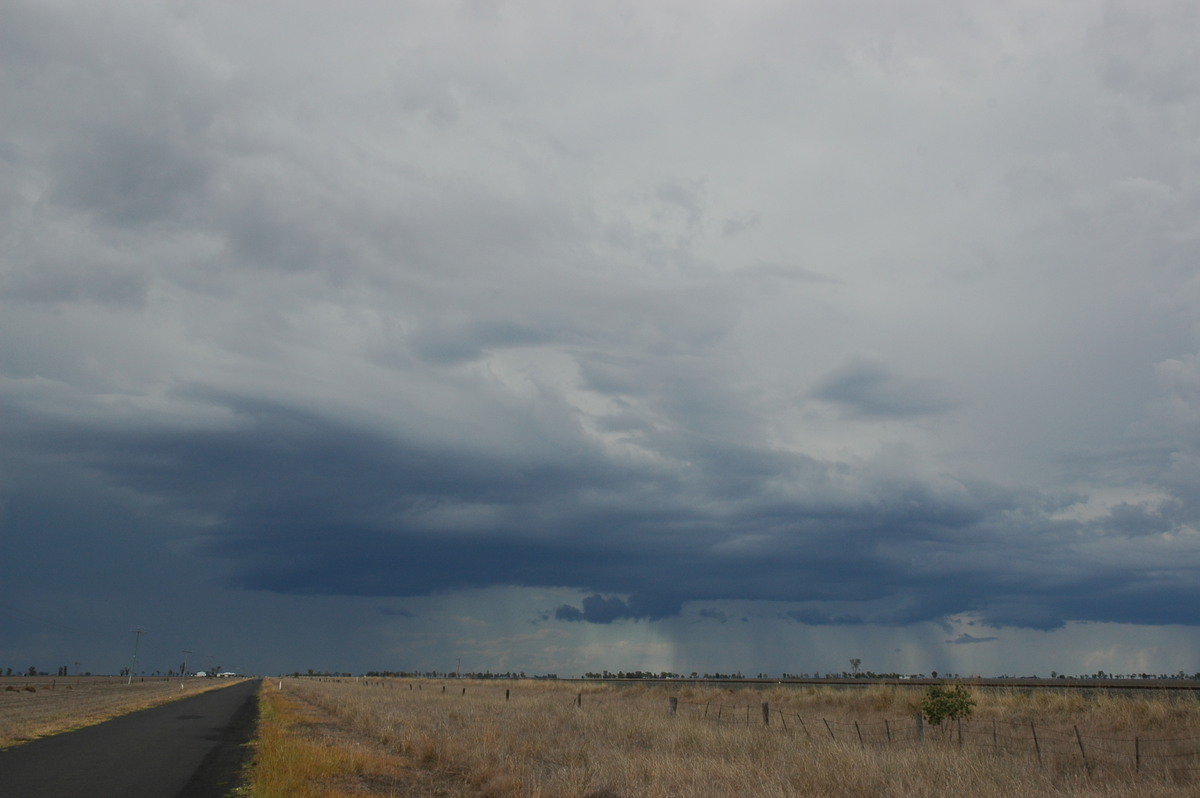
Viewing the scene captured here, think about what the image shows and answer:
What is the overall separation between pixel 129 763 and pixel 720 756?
670 inches

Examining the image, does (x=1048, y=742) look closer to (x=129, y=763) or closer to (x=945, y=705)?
(x=945, y=705)

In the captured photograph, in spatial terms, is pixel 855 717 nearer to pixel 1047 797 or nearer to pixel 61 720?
pixel 1047 797

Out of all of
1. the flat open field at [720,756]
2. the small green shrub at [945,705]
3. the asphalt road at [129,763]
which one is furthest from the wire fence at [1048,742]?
the asphalt road at [129,763]

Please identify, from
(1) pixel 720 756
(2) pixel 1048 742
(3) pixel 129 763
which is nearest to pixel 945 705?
(2) pixel 1048 742

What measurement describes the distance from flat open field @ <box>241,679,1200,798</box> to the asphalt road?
1254 mm

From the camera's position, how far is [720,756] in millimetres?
21453

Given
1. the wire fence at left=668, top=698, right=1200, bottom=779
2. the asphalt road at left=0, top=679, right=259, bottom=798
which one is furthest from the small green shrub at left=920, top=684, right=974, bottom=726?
the asphalt road at left=0, top=679, right=259, bottom=798

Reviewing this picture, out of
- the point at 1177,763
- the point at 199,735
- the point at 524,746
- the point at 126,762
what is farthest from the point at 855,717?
the point at 126,762

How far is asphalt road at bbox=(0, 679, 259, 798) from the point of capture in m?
17.7

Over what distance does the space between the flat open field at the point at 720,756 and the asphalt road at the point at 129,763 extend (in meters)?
1.25

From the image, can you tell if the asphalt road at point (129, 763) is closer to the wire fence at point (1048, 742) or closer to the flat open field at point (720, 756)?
the flat open field at point (720, 756)

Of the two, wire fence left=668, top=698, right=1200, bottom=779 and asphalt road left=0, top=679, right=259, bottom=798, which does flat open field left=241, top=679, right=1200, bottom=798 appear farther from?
asphalt road left=0, top=679, right=259, bottom=798

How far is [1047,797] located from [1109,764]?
11.6 m

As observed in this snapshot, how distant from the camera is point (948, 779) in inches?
630
